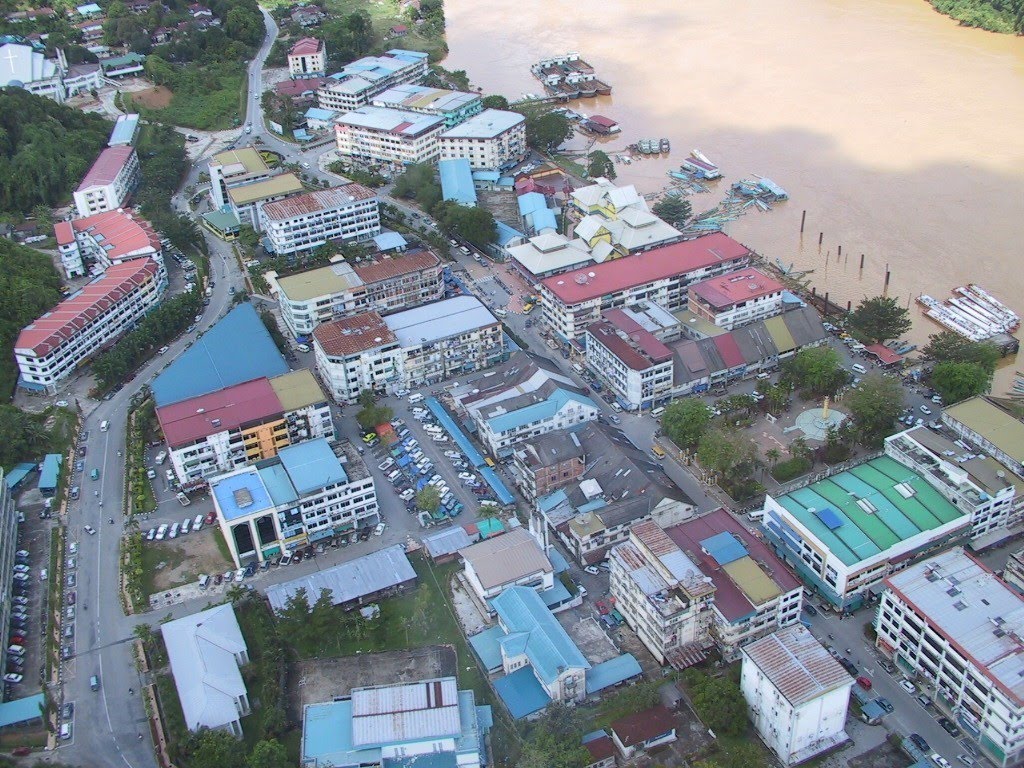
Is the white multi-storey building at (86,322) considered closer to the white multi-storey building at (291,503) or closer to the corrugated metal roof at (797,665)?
the white multi-storey building at (291,503)

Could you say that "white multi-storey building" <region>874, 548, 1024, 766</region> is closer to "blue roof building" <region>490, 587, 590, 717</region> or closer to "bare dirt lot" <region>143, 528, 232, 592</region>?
"blue roof building" <region>490, 587, 590, 717</region>

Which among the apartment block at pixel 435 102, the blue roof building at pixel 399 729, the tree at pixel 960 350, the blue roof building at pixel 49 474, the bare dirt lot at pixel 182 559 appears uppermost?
the apartment block at pixel 435 102

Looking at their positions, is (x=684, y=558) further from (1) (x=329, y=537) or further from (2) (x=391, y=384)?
(2) (x=391, y=384)

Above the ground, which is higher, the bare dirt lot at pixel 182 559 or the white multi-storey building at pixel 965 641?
the white multi-storey building at pixel 965 641

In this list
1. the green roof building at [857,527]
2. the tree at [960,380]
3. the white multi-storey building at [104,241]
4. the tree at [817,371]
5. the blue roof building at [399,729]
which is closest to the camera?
the blue roof building at [399,729]

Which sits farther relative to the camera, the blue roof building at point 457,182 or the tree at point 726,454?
the blue roof building at point 457,182

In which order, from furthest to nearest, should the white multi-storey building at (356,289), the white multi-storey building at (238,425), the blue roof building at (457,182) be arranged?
the blue roof building at (457,182) → the white multi-storey building at (356,289) → the white multi-storey building at (238,425)

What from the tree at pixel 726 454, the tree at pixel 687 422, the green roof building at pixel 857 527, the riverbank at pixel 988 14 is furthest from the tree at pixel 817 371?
the riverbank at pixel 988 14
